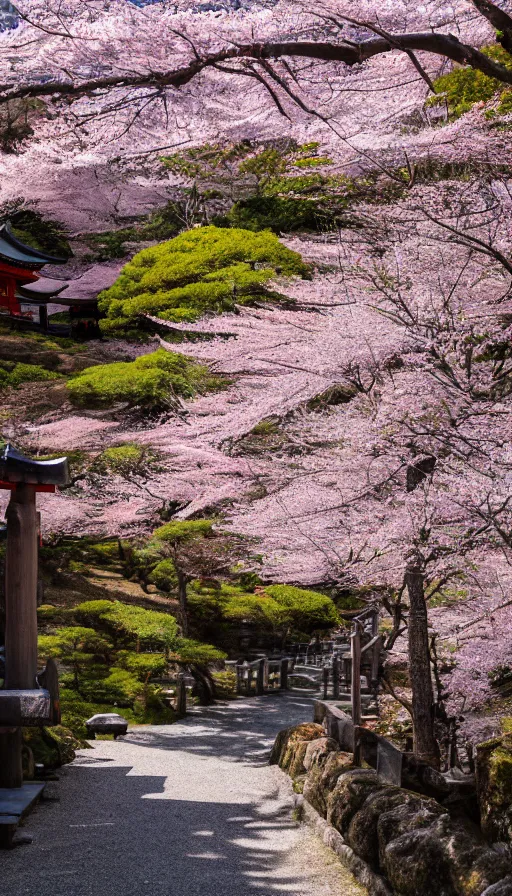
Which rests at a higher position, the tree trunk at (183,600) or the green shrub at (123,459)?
the green shrub at (123,459)

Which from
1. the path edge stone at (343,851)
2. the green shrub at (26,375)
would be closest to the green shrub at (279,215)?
the green shrub at (26,375)

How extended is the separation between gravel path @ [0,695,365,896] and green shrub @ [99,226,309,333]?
20.6ft

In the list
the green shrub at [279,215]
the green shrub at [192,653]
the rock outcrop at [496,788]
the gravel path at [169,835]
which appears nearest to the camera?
the rock outcrop at [496,788]

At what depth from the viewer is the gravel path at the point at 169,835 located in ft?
16.6

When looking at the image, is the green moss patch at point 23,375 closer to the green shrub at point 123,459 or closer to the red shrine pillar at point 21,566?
the green shrub at point 123,459

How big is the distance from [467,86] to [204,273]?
556 cm

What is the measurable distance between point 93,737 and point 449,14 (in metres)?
10.3

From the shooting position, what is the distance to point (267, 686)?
1948 centimetres

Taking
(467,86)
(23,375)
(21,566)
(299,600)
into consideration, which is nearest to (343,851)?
(21,566)

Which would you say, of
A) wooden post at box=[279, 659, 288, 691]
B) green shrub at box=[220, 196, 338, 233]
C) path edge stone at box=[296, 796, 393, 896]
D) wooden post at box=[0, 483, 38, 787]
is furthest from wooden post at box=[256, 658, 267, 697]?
wooden post at box=[0, 483, 38, 787]

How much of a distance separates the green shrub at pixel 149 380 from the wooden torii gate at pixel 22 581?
7.05 meters

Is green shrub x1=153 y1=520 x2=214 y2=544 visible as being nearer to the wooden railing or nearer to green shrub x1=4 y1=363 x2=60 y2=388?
green shrub x1=4 y1=363 x2=60 y2=388

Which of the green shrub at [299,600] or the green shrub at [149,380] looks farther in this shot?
the green shrub at [299,600]

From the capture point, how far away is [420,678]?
805 centimetres
